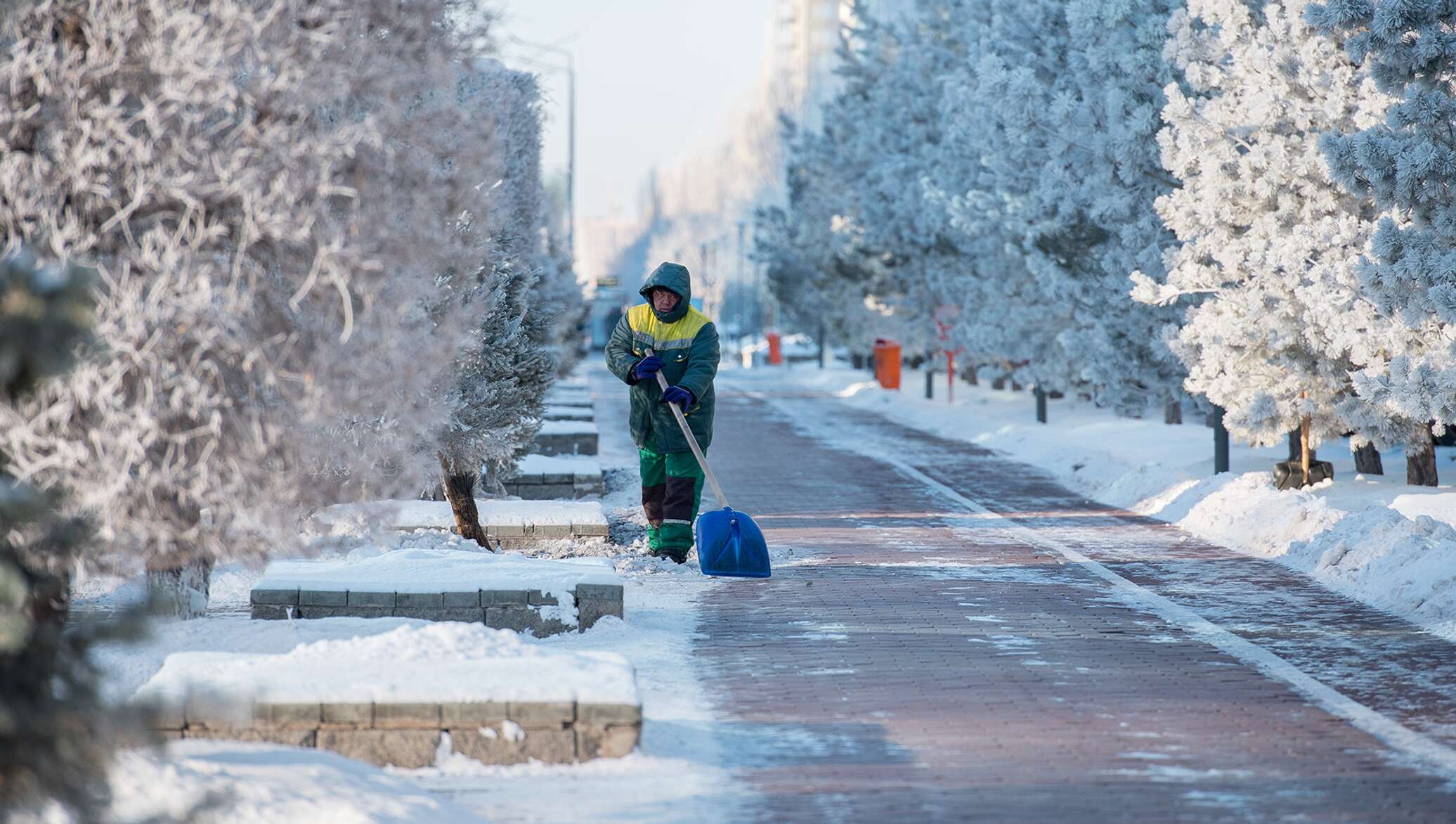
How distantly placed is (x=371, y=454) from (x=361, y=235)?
1461 millimetres

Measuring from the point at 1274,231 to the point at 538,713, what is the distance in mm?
11180

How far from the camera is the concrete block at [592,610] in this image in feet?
28.1

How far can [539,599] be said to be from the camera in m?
8.40

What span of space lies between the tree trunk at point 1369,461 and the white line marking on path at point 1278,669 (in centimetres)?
461

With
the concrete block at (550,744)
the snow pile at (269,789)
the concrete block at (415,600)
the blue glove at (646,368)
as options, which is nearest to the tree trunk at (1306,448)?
the blue glove at (646,368)

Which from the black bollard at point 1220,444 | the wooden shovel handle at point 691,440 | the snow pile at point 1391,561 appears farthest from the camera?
the black bollard at point 1220,444

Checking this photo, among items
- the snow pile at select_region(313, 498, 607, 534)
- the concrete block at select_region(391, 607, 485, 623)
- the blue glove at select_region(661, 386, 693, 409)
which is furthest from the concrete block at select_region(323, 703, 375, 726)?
the blue glove at select_region(661, 386, 693, 409)

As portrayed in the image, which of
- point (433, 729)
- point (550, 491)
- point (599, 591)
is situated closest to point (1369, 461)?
point (550, 491)

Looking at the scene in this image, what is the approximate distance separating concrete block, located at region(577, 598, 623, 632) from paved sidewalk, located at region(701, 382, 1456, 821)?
1.66ft

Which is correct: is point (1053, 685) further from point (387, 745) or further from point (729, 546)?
point (729, 546)

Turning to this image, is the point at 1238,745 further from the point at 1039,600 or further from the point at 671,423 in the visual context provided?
the point at 671,423

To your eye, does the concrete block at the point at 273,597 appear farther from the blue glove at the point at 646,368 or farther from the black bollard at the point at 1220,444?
the black bollard at the point at 1220,444

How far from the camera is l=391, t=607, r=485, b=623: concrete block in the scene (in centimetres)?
820

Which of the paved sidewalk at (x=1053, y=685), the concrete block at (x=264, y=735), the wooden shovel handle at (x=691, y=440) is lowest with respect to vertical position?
the paved sidewalk at (x=1053, y=685)
